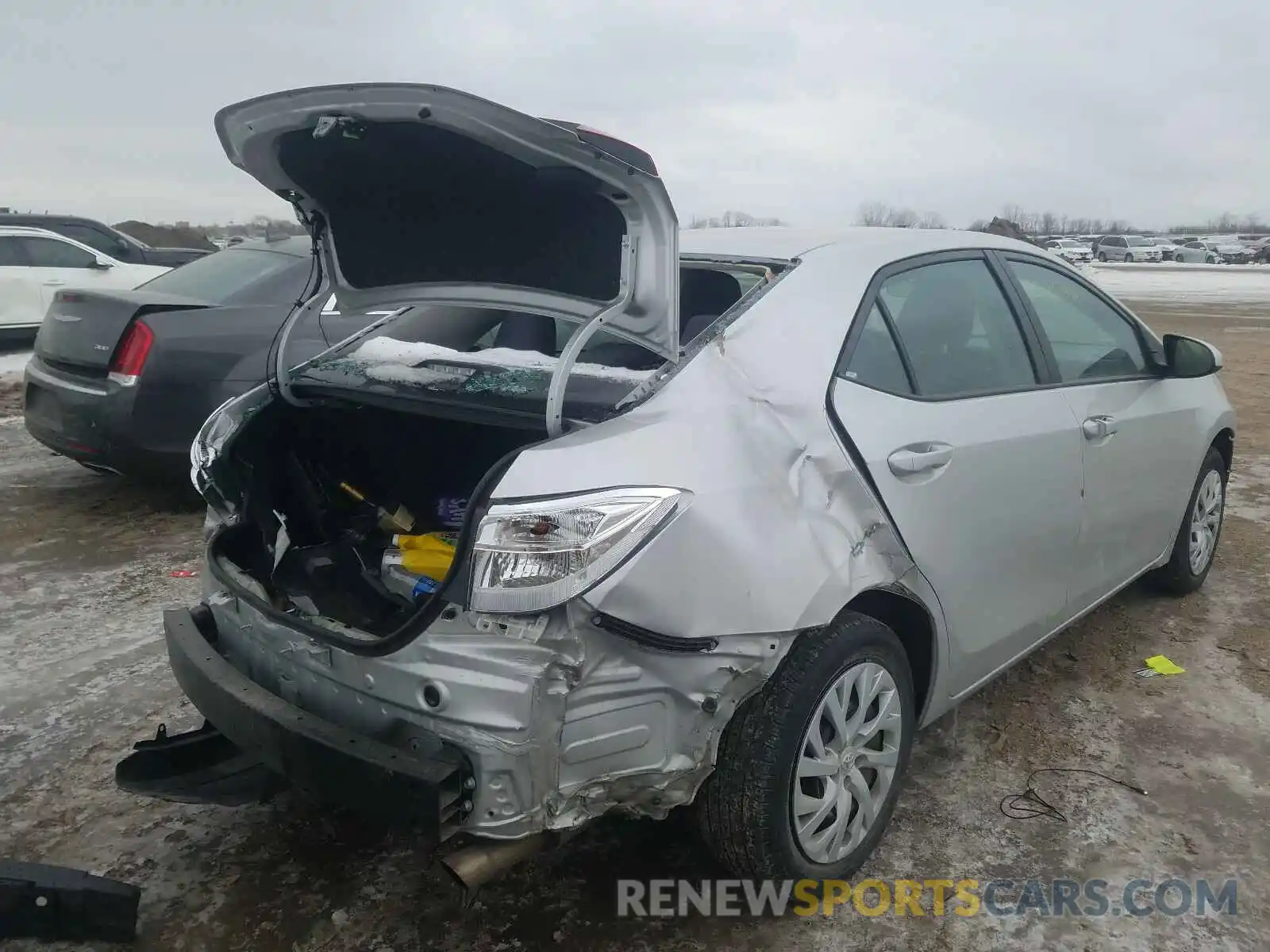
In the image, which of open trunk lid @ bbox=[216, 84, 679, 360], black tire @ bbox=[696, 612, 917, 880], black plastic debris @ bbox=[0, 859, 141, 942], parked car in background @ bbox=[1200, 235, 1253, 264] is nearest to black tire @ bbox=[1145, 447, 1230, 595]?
black tire @ bbox=[696, 612, 917, 880]

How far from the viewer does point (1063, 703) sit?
3.43 metres

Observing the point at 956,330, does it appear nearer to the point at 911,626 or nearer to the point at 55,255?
the point at 911,626

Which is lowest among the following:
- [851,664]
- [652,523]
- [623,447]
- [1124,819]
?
[1124,819]

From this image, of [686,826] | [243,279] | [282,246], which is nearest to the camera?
[686,826]

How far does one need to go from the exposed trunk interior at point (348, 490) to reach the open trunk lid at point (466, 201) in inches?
15.4

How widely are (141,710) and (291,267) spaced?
331 centimetres

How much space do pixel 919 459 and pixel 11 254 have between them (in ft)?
40.3

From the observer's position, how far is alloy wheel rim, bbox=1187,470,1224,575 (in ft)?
13.9

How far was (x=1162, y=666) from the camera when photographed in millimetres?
3729

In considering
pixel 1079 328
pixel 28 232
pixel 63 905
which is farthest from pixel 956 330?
pixel 28 232

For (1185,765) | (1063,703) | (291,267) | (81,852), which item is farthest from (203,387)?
(1185,765)

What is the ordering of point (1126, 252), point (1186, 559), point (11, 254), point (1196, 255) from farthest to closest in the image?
point (1126, 252), point (1196, 255), point (11, 254), point (1186, 559)

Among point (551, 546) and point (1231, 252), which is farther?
point (1231, 252)

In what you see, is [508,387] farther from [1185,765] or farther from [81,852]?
[1185,765]
